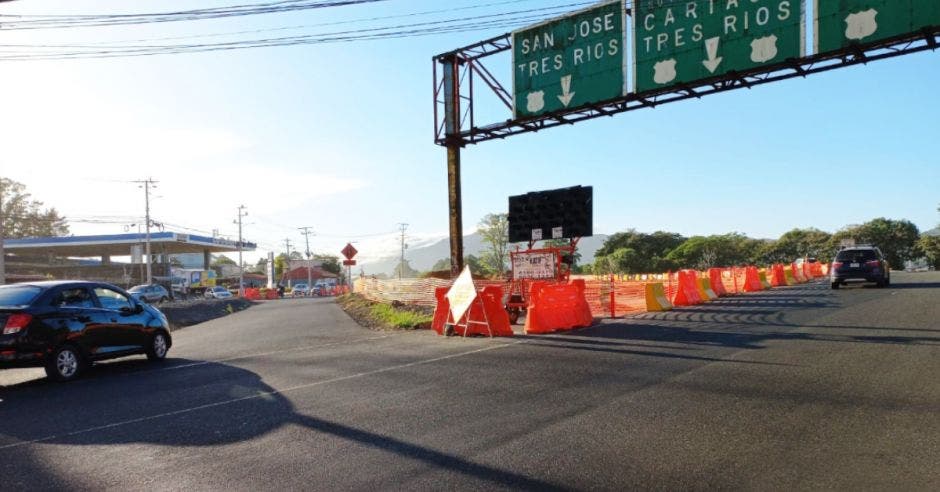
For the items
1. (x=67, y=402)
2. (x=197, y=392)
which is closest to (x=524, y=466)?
(x=197, y=392)

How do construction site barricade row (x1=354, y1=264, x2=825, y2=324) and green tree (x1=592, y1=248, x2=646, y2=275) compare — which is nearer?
construction site barricade row (x1=354, y1=264, x2=825, y2=324)

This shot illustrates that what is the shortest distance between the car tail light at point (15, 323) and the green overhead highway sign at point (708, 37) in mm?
13666

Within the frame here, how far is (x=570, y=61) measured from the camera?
1650 centimetres

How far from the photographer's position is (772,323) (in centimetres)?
1291

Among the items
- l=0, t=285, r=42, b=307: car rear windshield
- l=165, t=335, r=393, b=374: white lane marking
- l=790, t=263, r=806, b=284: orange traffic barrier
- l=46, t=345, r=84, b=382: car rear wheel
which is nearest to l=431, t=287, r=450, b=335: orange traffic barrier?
l=165, t=335, r=393, b=374: white lane marking

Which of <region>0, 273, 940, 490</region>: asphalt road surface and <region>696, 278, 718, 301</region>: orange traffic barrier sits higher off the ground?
<region>696, 278, 718, 301</region>: orange traffic barrier

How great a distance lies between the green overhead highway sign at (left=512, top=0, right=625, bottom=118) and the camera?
15.8 meters

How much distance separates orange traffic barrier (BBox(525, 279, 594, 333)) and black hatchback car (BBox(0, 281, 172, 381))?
760cm

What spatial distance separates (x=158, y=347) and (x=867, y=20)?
1565 centimetres

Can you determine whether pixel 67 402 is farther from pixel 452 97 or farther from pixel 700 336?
pixel 452 97

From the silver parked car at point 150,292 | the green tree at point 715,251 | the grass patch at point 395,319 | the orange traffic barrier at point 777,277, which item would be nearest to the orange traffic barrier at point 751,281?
the orange traffic barrier at point 777,277

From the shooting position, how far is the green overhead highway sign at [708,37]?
1340 centimetres

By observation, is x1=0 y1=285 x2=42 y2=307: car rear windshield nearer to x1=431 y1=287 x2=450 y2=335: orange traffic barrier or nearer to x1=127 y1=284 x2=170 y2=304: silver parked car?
x1=431 y1=287 x2=450 y2=335: orange traffic barrier

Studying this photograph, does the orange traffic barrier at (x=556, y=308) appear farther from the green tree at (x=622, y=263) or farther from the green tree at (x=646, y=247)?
the green tree at (x=646, y=247)
